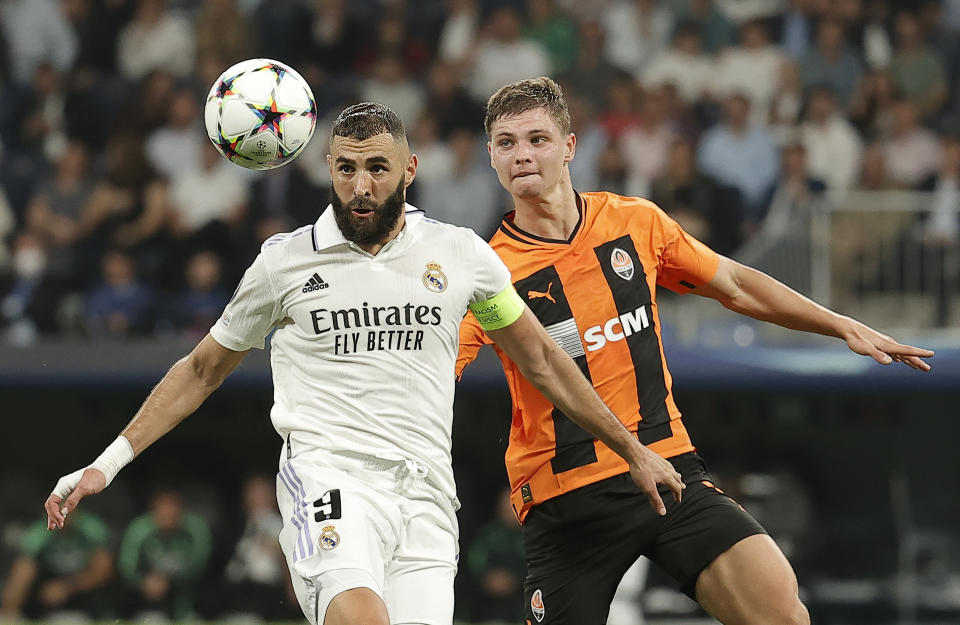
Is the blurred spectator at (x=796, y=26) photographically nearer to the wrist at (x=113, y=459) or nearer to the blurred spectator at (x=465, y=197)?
the blurred spectator at (x=465, y=197)

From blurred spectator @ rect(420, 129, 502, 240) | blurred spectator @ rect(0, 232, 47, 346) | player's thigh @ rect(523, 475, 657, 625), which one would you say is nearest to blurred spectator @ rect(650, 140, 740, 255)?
blurred spectator @ rect(420, 129, 502, 240)

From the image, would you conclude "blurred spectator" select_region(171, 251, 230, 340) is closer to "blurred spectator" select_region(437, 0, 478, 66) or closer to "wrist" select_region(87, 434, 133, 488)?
"blurred spectator" select_region(437, 0, 478, 66)

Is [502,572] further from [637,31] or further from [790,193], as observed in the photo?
[637,31]

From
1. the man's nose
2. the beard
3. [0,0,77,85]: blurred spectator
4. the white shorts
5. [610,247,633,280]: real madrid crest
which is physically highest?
[0,0,77,85]: blurred spectator

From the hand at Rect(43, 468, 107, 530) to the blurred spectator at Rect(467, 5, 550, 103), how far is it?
1022cm

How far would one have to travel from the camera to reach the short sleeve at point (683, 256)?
6391 mm

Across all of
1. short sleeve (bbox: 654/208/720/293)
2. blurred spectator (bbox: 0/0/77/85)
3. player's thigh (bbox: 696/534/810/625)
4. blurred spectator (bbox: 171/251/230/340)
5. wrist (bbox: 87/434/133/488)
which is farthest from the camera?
blurred spectator (bbox: 0/0/77/85)

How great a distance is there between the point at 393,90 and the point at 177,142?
2302 millimetres

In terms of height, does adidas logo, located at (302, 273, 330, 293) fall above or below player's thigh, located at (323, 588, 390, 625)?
above

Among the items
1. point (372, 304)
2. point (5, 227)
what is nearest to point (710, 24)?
point (5, 227)

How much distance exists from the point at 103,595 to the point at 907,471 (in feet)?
25.3

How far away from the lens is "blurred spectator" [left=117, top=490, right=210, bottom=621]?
1320 centimetres

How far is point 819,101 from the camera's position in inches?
555

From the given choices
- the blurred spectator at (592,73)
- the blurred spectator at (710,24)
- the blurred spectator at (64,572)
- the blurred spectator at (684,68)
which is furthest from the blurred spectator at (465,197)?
the blurred spectator at (64,572)
